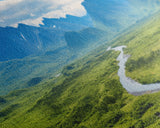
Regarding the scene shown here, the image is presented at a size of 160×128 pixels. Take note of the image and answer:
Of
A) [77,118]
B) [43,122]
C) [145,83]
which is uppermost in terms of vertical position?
[43,122]

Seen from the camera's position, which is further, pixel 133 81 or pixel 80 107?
pixel 133 81

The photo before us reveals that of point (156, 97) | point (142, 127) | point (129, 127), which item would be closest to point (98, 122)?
point (129, 127)

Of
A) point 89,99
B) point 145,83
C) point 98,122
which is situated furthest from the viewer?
point 89,99

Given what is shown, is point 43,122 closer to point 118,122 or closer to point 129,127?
point 118,122

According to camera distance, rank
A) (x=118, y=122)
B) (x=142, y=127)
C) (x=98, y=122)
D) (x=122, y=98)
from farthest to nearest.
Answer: (x=122, y=98)
(x=98, y=122)
(x=118, y=122)
(x=142, y=127)

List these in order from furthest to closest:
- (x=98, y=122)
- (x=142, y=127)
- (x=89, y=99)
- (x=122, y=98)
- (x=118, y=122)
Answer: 1. (x=89, y=99)
2. (x=122, y=98)
3. (x=98, y=122)
4. (x=118, y=122)
5. (x=142, y=127)

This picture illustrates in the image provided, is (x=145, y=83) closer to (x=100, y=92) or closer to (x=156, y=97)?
(x=156, y=97)

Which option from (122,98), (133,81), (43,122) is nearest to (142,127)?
(122,98)

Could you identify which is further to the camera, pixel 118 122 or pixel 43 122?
pixel 43 122

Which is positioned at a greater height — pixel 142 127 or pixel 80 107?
pixel 80 107
